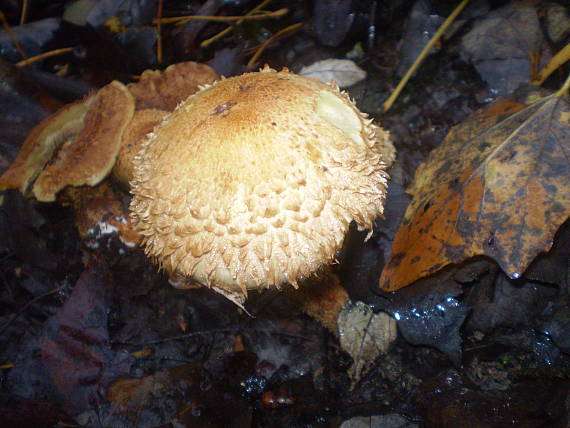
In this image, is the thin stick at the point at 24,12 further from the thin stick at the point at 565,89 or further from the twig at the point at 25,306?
the thin stick at the point at 565,89

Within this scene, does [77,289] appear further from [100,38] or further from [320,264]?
[100,38]

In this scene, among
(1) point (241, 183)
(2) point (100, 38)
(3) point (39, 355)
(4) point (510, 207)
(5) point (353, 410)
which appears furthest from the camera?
(2) point (100, 38)

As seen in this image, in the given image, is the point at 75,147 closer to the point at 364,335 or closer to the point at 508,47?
the point at 364,335

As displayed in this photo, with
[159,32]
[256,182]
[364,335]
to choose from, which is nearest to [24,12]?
[159,32]

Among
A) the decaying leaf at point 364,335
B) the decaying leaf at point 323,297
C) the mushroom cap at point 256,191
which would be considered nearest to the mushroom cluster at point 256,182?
the mushroom cap at point 256,191

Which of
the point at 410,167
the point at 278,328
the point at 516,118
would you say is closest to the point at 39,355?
the point at 278,328
